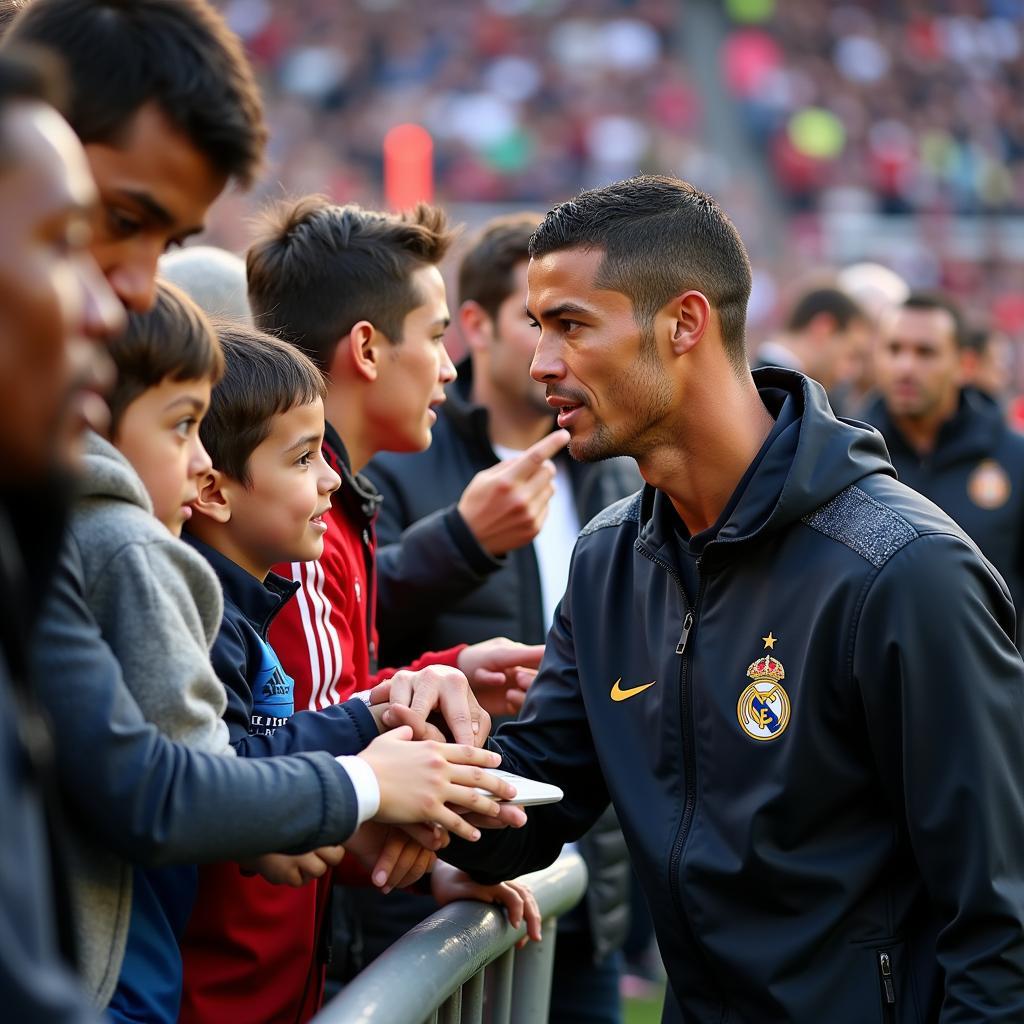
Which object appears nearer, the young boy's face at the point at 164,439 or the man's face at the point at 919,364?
the young boy's face at the point at 164,439

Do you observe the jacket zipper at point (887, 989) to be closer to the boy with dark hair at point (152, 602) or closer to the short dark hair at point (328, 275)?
the boy with dark hair at point (152, 602)

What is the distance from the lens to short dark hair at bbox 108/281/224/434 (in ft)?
6.67

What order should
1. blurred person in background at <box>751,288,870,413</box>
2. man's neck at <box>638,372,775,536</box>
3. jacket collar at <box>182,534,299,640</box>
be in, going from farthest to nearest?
1. blurred person in background at <box>751,288,870,413</box>
2. man's neck at <box>638,372,775,536</box>
3. jacket collar at <box>182,534,299,640</box>

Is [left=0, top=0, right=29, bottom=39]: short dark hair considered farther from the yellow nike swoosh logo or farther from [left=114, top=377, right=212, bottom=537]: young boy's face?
the yellow nike swoosh logo

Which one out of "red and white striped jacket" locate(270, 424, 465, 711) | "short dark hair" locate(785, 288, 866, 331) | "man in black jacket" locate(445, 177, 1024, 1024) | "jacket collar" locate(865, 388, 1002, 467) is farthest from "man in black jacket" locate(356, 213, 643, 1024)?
"short dark hair" locate(785, 288, 866, 331)

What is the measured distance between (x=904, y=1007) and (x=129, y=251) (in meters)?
1.67

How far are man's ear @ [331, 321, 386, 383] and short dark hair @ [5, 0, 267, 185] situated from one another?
48.3 inches

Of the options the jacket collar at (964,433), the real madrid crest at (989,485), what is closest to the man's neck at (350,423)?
the real madrid crest at (989,485)

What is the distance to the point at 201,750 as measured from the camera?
193cm

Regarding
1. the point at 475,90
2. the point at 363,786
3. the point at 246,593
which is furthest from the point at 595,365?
the point at 475,90

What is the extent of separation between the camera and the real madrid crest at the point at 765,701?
8.46ft

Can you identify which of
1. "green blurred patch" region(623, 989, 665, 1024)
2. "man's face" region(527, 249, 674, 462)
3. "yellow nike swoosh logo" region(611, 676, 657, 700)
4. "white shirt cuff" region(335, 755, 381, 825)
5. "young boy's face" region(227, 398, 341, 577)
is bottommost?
"green blurred patch" region(623, 989, 665, 1024)

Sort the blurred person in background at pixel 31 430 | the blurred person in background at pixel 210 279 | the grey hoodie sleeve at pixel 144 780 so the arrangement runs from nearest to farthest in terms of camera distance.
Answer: the blurred person in background at pixel 31 430 < the grey hoodie sleeve at pixel 144 780 < the blurred person in background at pixel 210 279

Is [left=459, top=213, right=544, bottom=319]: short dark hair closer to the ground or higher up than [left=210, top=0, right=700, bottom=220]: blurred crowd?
higher up
